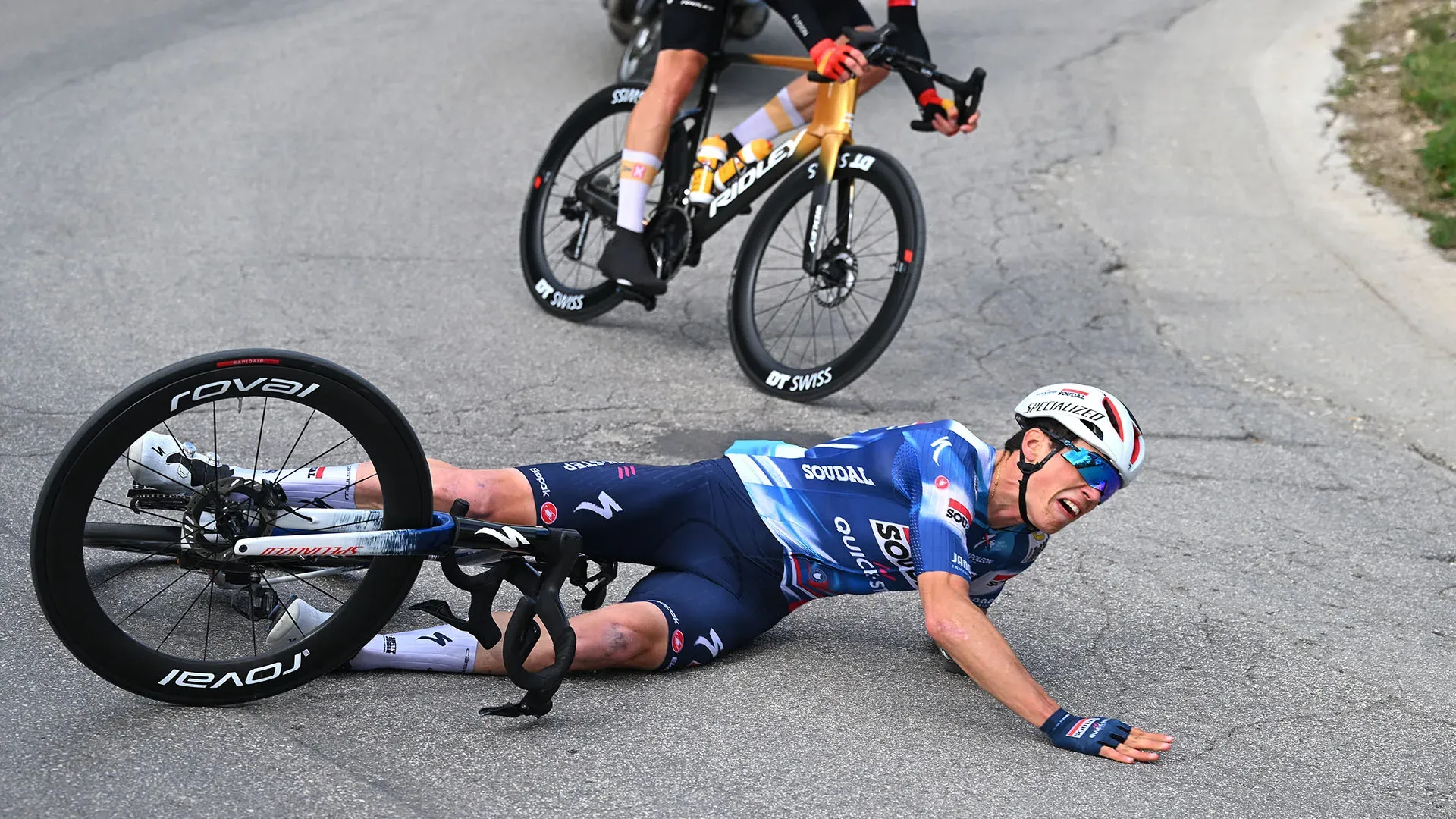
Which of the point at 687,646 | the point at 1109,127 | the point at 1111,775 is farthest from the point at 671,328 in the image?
the point at 1109,127

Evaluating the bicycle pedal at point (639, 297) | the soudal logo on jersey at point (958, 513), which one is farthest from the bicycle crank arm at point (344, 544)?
the bicycle pedal at point (639, 297)

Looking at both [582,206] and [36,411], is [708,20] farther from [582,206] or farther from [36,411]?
[36,411]

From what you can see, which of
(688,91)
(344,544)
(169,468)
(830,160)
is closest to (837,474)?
(344,544)

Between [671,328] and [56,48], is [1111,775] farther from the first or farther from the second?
[56,48]

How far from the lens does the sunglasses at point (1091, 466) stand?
3727 mm

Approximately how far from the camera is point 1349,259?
7910mm

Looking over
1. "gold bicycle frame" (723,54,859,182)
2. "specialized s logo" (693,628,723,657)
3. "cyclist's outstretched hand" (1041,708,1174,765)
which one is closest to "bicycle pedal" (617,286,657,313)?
"gold bicycle frame" (723,54,859,182)

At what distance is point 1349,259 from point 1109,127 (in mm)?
2308

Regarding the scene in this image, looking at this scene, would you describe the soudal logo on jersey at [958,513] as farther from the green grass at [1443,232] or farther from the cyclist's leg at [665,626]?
the green grass at [1443,232]

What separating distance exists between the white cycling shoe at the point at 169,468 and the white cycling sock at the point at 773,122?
320 centimetres

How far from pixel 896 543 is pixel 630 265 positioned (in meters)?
2.72

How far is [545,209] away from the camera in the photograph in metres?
6.88

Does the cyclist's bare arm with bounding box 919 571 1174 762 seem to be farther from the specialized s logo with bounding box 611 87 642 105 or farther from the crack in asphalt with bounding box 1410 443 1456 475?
the specialized s logo with bounding box 611 87 642 105

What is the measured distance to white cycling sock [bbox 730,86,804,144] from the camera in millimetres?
6285
